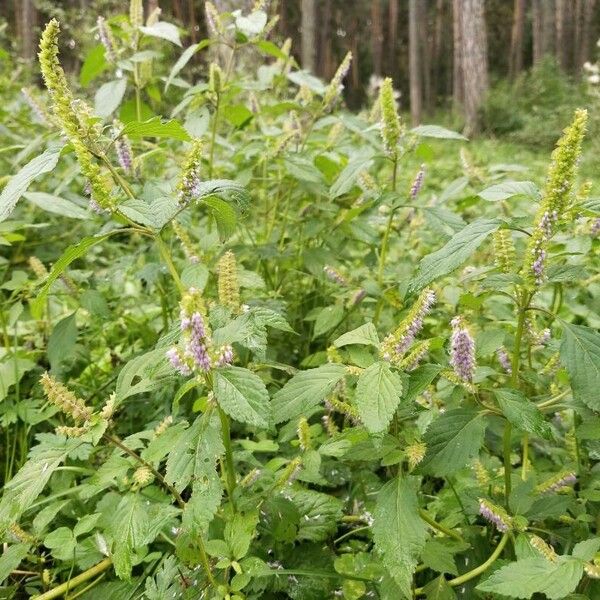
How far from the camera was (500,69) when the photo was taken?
101 feet

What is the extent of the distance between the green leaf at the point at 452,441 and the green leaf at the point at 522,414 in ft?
0.24

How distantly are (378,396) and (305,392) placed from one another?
0.15 metres

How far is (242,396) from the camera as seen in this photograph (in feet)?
3.16

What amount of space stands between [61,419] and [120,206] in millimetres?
1188

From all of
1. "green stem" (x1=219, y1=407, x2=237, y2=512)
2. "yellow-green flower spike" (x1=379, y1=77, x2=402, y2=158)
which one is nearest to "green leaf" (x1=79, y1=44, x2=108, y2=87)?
"yellow-green flower spike" (x1=379, y1=77, x2=402, y2=158)

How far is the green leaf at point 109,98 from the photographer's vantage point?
199 centimetres

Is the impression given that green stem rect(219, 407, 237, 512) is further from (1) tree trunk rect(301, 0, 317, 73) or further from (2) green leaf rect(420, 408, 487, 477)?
(1) tree trunk rect(301, 0, 317, 73)

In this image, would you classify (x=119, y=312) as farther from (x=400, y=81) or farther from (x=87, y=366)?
(x=400, y=81)

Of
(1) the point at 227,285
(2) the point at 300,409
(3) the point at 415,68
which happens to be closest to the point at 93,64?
(1) the point at 227,285

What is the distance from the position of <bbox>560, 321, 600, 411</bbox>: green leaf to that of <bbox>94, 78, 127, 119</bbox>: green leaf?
165 centimetres

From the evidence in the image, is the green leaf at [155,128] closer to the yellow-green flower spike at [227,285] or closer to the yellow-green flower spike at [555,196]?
the yellow-green flower spike at [227,285]

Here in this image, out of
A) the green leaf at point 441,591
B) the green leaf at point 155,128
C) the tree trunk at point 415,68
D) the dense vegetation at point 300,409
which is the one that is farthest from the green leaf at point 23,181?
the tree trunk at point 415,68

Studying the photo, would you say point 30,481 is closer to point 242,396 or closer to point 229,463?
point 229,463

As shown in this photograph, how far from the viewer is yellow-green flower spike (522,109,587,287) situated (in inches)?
40.3
